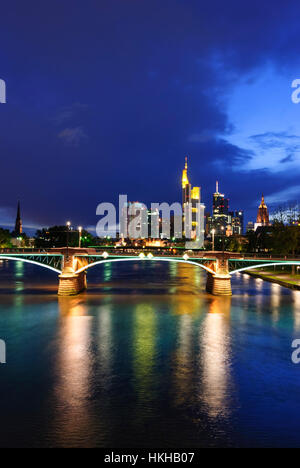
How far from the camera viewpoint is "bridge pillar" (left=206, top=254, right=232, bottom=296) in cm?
5394

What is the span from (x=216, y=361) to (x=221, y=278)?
94.3 feet

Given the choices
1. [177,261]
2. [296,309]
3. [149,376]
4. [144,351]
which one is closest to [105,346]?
[144,351]

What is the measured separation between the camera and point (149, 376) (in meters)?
24.5

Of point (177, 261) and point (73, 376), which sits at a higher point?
point (177, 261)

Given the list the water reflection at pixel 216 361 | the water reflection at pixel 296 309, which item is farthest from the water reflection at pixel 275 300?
the water reflection at pixel 216 361

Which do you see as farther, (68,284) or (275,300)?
(68,284)

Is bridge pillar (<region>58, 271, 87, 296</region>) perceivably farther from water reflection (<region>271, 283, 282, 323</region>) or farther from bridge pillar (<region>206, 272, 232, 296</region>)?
water reflection (<region>271, 283, 282, 323</region>)

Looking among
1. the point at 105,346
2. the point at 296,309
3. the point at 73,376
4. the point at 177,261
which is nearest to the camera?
the point at 73,376

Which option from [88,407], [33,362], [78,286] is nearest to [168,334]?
[33,362]

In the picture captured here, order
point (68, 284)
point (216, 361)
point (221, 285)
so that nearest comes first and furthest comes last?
point (216, 361)
point (68, 284)
point (221, 285)

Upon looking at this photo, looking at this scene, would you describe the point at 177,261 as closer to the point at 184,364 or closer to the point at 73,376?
the point at 184,364

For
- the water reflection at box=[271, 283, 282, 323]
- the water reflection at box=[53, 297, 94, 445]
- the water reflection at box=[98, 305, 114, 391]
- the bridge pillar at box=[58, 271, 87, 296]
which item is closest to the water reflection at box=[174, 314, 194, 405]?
the water reflection at box=[98, 305, 114, 391]

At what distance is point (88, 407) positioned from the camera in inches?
778
